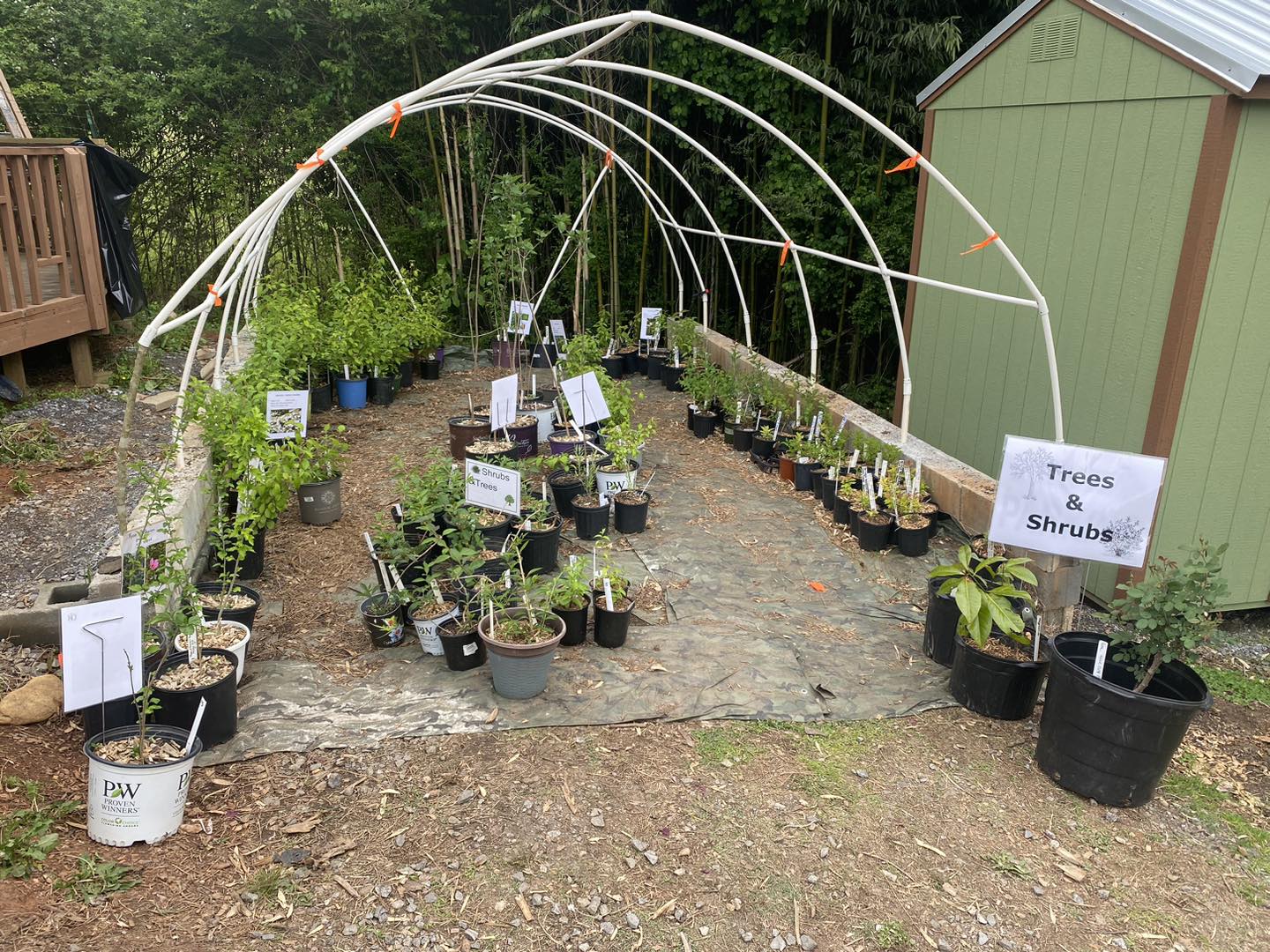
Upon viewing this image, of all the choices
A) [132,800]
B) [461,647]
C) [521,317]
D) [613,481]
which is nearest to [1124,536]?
[461,647]

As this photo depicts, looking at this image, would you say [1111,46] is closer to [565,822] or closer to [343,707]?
[565,822]

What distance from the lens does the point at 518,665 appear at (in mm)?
3109

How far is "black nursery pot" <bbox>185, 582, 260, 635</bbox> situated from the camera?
340 centimetres

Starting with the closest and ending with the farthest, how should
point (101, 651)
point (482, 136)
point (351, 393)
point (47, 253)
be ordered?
point (101, 651) → point (47, 253) → point (351, 393) → point (482, 136)

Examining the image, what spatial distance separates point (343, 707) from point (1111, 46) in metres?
4.42

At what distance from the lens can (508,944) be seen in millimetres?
2197

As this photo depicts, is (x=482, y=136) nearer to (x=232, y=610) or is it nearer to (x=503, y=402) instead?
(x=503, y=402)

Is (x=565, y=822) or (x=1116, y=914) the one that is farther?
(x=565, y=822)

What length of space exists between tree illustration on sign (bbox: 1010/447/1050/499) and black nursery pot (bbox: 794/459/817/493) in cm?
229

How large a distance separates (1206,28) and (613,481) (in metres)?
3.51

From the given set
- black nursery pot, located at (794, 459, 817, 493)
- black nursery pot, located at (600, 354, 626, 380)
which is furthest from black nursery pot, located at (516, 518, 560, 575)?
black nursery pot, located at (600, 354, 626, 380)

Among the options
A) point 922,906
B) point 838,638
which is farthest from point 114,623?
point 838,638

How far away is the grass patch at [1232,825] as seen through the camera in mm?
2514

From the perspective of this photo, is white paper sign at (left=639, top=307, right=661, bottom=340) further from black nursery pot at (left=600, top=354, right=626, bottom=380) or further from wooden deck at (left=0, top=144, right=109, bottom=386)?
wooden deck at (left=0, top=144, right=109, bottom=386)
